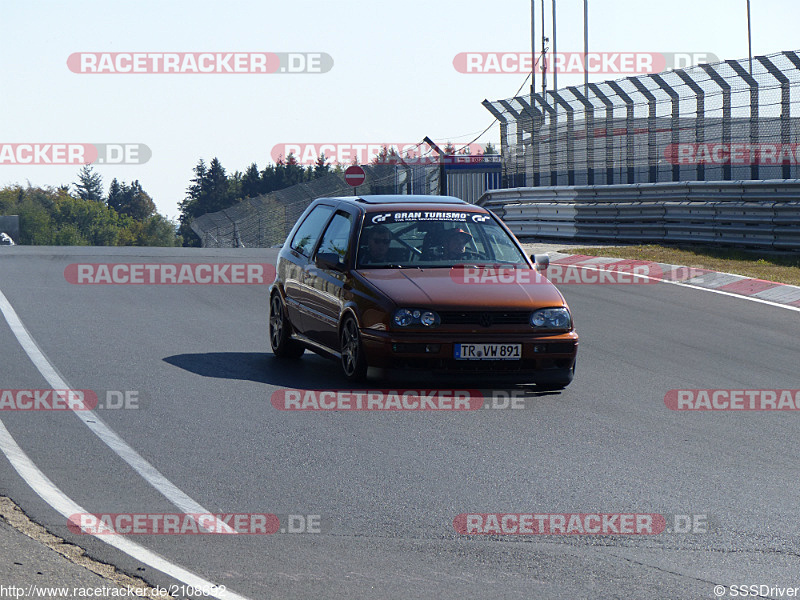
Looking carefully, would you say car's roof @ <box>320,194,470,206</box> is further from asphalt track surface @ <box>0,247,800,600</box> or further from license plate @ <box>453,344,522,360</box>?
license plate @ <box>453,344,522,360</box>

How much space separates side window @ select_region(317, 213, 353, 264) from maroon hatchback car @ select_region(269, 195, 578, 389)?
0.05 ft

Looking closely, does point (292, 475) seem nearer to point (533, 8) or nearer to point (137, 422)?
point (137, 422)

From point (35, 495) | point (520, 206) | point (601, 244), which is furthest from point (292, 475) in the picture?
point (520, 206)

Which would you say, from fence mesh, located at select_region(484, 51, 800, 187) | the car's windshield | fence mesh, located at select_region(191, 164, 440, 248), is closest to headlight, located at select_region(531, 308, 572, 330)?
the car's windshield

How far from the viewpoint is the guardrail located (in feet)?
62.8

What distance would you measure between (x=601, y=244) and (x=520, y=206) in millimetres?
3293

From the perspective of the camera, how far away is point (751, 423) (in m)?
8.04

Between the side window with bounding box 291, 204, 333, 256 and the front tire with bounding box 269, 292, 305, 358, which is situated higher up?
the side window with bounding box 291, 204, 333, 256

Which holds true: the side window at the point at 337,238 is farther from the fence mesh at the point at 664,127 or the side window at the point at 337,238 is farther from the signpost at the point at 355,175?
the signpost at the point at 355,175

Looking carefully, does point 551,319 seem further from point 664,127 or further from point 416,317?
point 664,127

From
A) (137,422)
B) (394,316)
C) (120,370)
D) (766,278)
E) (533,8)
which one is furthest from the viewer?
(533,8)

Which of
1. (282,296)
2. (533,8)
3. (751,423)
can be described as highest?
(533,8)

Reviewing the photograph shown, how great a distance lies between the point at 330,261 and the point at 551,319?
2013 mm

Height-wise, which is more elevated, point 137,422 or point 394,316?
point 394,316
